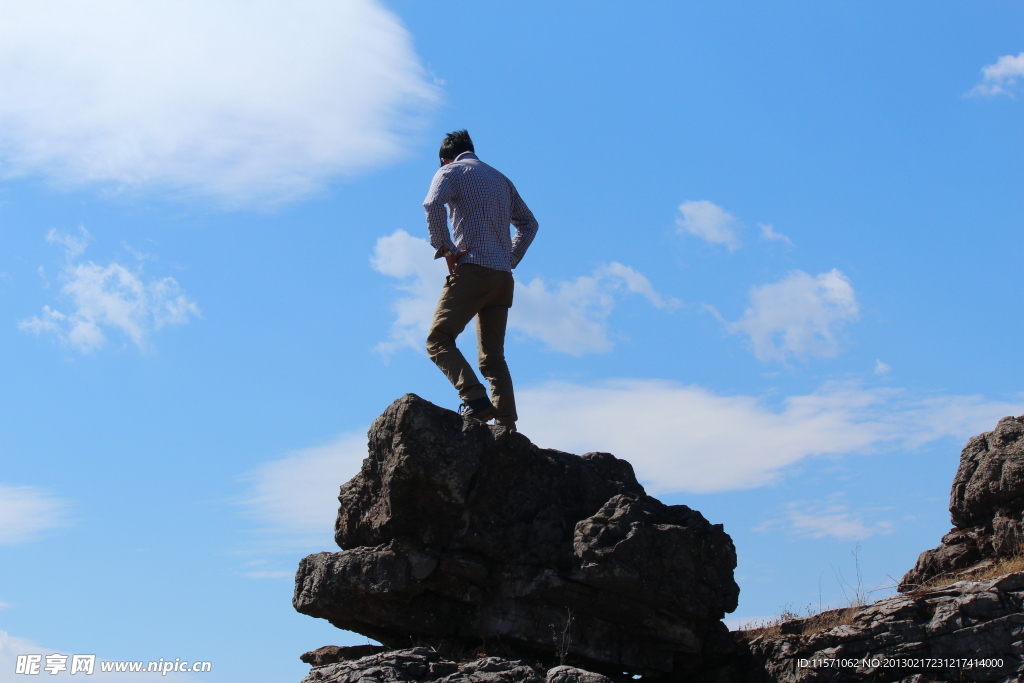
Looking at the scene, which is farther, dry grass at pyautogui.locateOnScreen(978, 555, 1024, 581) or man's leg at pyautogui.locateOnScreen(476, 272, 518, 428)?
man's leg at pyautogui.locateOnScreen(476, 272, 518, 428)

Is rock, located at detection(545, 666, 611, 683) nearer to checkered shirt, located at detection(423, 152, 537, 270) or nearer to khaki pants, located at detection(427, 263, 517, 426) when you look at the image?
khaki pants, located at detection(427, 263, 517, 426)

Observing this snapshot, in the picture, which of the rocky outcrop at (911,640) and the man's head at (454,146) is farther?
the man's head at (454,146)

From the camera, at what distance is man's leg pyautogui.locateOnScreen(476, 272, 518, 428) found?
9.69m

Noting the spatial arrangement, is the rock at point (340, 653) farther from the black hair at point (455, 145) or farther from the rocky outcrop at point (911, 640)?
the black hair at point (455, 145)

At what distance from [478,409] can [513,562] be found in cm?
150

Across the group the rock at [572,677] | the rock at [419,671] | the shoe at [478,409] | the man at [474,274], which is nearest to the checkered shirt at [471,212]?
the man at [474,274]

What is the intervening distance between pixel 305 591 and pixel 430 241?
142 inches

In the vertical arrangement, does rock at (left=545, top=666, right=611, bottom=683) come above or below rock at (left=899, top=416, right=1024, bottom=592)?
below

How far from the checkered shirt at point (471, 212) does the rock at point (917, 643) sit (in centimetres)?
453

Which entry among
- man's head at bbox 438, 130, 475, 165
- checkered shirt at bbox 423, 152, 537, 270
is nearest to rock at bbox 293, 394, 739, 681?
checkered shirt at bbox 423, 152, 537, 270

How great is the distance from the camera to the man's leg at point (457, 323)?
30.3 ft

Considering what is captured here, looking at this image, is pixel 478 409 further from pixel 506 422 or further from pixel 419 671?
pixel 419 671

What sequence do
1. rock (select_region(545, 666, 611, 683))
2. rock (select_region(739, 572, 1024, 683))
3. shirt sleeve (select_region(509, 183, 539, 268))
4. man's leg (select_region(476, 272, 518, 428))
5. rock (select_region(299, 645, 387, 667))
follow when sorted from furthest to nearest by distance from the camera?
shirt sleeve (select_region(509, 183, 539, 268))
man's leg (select_region(476, 272, 518, 428))
rock (select_region(299, 645, 387, 667))
rock (select_region(739, 572, 1024, 683))
rock (select_region(545, 666, 611, 683))

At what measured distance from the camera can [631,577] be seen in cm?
802
